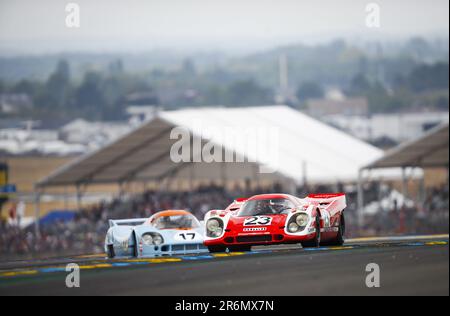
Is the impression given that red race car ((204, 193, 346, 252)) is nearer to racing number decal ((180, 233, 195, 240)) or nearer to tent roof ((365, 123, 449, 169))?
racing number decal ((180, 233, 195, 240))

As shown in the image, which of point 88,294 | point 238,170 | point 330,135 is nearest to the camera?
point 88,294

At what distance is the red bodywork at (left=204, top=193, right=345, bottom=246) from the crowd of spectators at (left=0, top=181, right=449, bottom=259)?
15.1 m

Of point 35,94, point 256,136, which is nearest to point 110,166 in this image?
point 256,136

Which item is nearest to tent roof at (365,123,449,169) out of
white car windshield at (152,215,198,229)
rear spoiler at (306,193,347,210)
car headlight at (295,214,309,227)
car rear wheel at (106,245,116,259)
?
car rear wheel at (106,245,116,259)

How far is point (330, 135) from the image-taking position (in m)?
47.9

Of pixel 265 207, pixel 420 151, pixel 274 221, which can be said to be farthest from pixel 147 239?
pixel 420 151

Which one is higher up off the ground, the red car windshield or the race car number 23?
the red car windshield

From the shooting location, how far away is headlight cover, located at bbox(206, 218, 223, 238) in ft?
54.9

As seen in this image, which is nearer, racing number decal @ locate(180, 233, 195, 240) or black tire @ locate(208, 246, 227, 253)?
black tire @ locate(208, 246, 227, 253)

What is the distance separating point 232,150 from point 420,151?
751cm

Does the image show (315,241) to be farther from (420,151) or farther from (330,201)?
(420,151)

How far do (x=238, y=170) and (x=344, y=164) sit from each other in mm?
10109

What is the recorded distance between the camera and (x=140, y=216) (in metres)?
37.9
